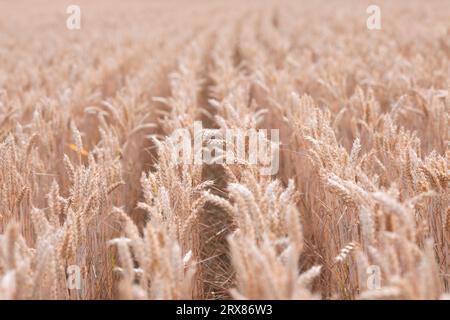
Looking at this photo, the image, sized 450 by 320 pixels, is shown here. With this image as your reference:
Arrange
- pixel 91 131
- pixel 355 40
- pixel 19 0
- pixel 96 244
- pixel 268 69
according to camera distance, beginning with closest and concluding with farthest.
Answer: pixel 96 244 < pixel 91 131 < pixel 268 69 < pixel 355 40 < pixel 19 0

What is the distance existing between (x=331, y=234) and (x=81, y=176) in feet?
3.37

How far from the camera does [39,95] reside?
164 inches

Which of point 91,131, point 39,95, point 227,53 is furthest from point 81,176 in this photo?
point 227,53

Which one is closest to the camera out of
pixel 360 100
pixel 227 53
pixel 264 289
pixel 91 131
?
pixel 264 289

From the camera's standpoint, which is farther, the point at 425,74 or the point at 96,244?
the point at 425,74

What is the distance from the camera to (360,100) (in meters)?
3.25

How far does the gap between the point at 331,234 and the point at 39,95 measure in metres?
2.97

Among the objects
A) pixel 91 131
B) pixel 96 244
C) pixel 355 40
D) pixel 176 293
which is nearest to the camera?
pixel 176 293

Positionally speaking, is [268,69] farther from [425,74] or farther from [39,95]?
[39,95]

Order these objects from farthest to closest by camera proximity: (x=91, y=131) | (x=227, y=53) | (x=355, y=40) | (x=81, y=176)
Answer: (x=355, y=40)
(x=227, y=53)
(x=91, y=131)
(x=81, y=176)

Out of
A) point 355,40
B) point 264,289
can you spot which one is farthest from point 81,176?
point 355,40
